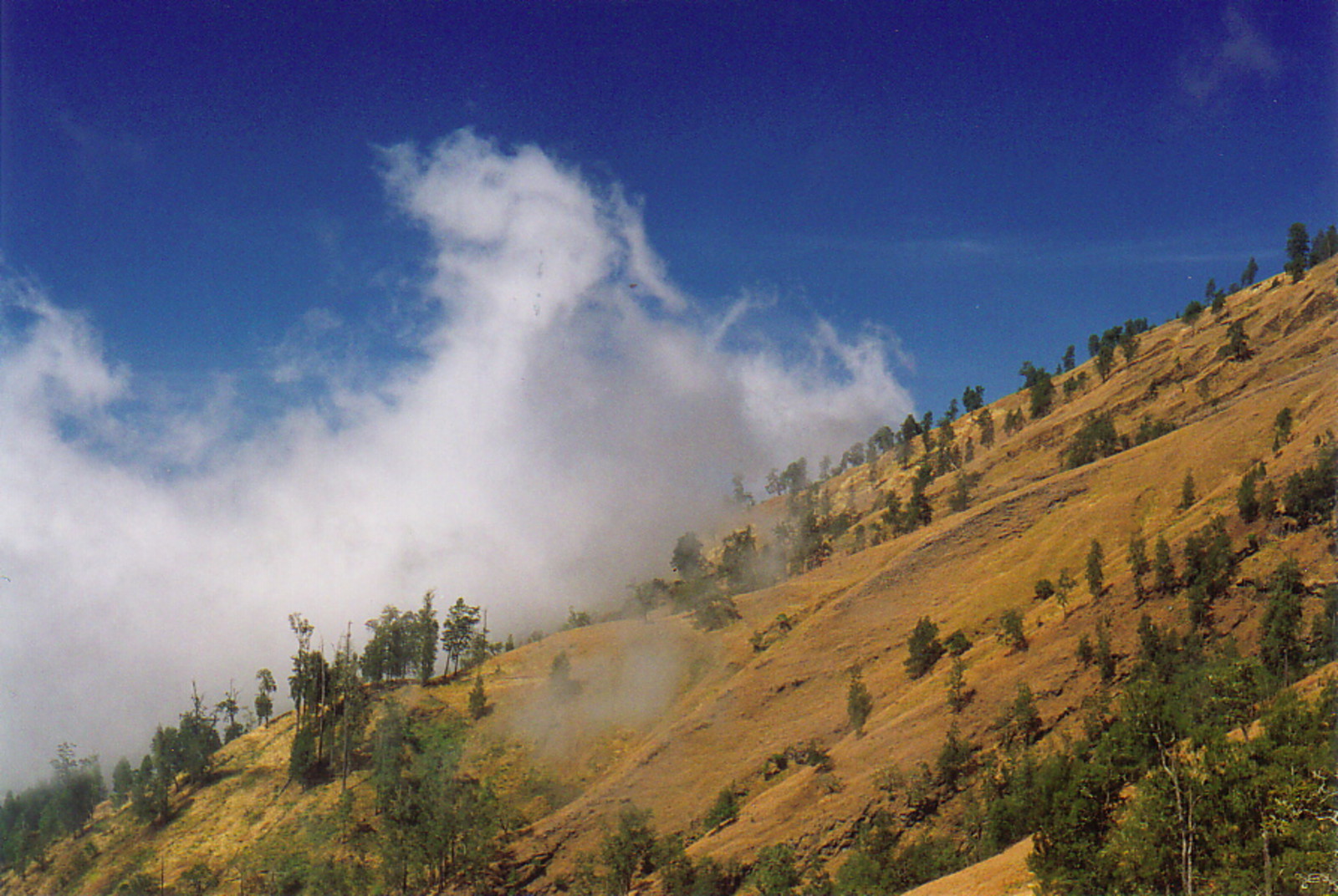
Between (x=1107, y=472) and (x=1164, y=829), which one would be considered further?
(x=1107, y=472)

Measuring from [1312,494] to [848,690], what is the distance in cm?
4113

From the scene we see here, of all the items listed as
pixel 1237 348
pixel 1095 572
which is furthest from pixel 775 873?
pixel 1237 348

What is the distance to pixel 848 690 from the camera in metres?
79.5

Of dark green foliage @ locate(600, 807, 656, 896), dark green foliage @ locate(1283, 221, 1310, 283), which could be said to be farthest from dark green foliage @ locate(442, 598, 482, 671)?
dark green foliage @ locate(1283, 221, 1310, 283)

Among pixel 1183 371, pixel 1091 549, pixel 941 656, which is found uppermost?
pixel 1183 371

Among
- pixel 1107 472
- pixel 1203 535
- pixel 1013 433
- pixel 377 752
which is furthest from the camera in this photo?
pixel 1013 433

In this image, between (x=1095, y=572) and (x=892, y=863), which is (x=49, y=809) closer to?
(x=892, y=863)

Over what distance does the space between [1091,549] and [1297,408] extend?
93.7 feet

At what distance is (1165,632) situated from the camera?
61125 millimetres

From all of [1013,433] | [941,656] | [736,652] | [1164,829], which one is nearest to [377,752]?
[736,652]

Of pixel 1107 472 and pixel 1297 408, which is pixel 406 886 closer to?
pixel 1107 472

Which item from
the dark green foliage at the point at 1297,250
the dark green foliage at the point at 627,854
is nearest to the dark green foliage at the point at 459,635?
the dark green foliage at the point at 627,854

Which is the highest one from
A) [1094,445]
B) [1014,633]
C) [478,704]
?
[1094,445]

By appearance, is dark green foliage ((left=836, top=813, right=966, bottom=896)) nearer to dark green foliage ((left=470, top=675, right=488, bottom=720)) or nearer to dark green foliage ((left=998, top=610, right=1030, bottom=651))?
dark green foliage ((left=998, top=610, right=1030, bottom=651))
